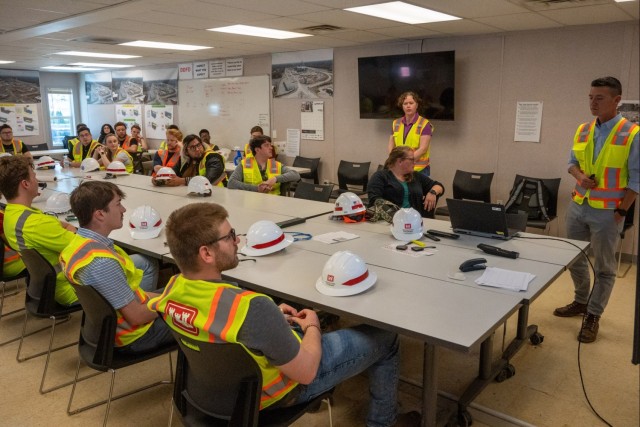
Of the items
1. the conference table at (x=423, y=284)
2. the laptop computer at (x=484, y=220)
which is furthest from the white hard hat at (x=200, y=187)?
the laptop computer at (x=484, y=220)

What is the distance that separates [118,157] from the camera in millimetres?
6512

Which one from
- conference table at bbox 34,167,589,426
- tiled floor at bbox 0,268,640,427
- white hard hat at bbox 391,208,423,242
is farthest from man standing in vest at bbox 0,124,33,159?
white hard hat at bbox 391,208,423,242

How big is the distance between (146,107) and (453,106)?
7.16m

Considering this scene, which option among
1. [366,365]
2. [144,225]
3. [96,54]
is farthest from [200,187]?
[96,54]

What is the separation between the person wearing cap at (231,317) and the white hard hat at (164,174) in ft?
12.1

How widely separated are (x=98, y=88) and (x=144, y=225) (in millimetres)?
10511

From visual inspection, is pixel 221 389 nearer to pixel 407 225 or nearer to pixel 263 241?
pixel 263 241

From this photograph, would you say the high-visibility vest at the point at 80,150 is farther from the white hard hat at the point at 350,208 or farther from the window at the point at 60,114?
the window at the point at 60,114

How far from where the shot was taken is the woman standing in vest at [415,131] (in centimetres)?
567

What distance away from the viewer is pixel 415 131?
5.76m

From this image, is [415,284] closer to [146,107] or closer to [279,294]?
[279,294]

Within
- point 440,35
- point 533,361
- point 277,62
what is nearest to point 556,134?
point 440,35

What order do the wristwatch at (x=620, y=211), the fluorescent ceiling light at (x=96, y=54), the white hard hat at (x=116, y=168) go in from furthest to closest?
the fluorescent ceiling light at (x=96, y=54) → the white hard hat at (x=116, y=168) → the wristwatch at (x=620, y=211)

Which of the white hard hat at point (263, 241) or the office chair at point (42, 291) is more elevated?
the white hard hat at point (263, 241)
